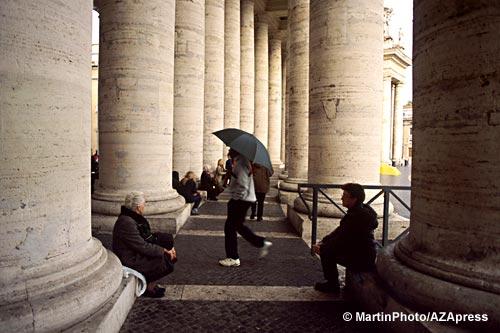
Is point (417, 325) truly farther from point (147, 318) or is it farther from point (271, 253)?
point (271, 253)

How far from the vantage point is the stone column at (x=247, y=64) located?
23.4 m

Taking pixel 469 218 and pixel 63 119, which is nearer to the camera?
pixel 469 218

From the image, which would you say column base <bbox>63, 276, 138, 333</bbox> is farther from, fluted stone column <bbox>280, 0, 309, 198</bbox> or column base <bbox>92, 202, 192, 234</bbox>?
fluted stone column <bbox>280, 0, 309, 198</bbox>

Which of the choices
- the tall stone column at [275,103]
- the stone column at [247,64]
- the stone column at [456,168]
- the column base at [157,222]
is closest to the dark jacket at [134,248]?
the stone column at [456,168]

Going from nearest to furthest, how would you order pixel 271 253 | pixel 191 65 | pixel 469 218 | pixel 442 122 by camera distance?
pixel 469 218
pixel 442 122
pixel 271 253
pixel 191 65

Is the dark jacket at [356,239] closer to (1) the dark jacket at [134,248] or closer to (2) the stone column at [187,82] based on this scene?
(1) the dark jacket at [134,248]

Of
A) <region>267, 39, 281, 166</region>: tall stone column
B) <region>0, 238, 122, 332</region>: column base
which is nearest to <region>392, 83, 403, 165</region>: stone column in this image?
<region>267, 39, 281, 166</region>: tall stone column

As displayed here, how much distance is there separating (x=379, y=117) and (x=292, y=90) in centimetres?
700

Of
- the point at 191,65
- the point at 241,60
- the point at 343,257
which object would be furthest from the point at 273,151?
the point at 343,257

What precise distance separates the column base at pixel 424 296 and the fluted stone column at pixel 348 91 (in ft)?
14.3

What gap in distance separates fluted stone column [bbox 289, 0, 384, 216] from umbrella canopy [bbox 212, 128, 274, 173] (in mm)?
3018

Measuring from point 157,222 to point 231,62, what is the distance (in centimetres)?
1401

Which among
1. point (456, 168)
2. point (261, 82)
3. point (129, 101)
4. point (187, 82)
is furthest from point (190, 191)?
point (261, 82)

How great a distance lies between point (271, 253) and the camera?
7.43 meters
